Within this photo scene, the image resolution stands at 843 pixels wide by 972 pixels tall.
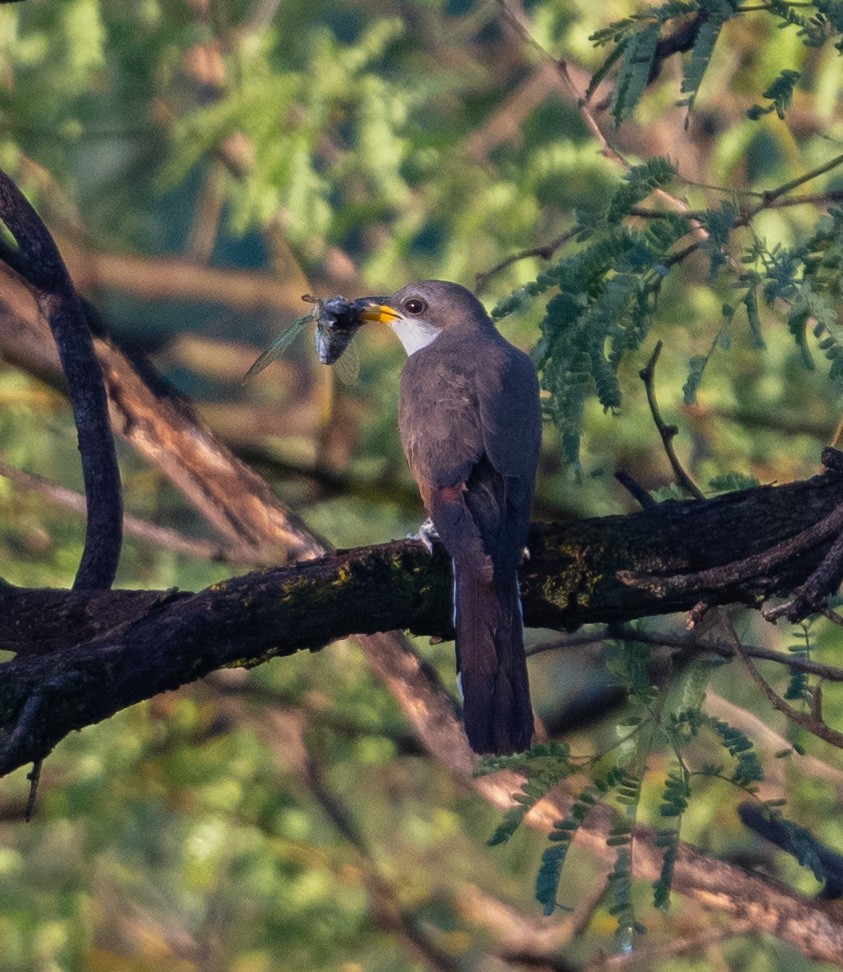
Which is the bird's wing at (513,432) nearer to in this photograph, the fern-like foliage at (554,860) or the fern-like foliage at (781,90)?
the fern-like foliage at (554,860)

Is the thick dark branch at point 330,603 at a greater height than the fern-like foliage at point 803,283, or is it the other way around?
the fern-like foliage at point 803,283

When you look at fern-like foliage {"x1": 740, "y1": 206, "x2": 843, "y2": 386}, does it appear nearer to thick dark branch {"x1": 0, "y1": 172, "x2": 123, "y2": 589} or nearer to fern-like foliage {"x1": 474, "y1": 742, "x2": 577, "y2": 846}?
fern-like foliage {"x1": 474, "y1": 742, "x2": 577, "y2": 846}

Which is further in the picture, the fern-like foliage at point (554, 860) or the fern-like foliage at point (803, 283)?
the fern-like foliage at point (803, 283)

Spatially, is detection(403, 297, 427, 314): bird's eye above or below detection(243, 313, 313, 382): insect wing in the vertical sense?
above

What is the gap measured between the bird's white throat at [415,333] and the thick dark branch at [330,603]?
203 cm

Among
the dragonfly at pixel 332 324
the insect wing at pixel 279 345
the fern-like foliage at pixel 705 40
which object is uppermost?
the dragonfly at pixel 332 324

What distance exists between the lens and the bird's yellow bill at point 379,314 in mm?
6180

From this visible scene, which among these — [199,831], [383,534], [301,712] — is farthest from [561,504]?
[199,831]

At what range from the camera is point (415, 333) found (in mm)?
6320

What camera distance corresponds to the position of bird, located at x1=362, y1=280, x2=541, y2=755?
4.19m

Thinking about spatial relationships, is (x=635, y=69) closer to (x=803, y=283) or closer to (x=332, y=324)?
(x=803, y=283)

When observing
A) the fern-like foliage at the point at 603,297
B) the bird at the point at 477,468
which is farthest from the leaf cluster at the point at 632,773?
the fern-like foliage at the point at 603,297

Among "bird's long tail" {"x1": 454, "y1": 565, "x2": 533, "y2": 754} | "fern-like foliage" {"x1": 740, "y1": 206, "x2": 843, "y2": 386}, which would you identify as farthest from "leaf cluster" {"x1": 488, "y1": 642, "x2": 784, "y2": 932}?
"fern-like foliage" {"x1": 740, "y1": 206, "x2": 843, "y2": 386}

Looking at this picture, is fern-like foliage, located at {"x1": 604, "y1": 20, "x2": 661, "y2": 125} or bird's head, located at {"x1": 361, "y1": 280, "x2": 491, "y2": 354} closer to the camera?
fern-like foliage, located at {"x1": 604, "y1": 20, "x2": 661, "y2": 125}
